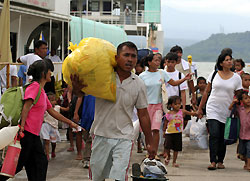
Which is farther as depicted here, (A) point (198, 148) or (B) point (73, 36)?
(B) point (73, 36)

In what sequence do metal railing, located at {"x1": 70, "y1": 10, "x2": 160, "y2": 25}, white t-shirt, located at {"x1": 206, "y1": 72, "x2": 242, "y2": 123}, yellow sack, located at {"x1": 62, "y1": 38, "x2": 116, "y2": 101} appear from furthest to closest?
metal railing, located at {"x1": 70, "y1": 10, "x2": 160, "y2": 25} < white t-shirt, located at {"x1": 206, "y1": 72, "x2": 242, "y2": 123} < yellow sack, located at {"x1": 62, "y1": 38, "x2": 116, "y2": 101}

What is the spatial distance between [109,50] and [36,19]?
12217mm

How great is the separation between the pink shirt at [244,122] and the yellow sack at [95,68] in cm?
402

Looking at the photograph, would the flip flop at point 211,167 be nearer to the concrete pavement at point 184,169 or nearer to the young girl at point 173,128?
the concrete pavement at point 184,169

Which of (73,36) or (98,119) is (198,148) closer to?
(98,119)

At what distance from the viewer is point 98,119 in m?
5.48

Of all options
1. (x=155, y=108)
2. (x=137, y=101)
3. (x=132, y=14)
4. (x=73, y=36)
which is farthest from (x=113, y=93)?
(x=132, y=14)

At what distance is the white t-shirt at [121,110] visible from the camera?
17.7 ft

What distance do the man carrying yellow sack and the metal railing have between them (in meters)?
41.8

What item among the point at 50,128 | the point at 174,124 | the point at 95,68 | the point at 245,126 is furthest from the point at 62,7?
the point at 95,68

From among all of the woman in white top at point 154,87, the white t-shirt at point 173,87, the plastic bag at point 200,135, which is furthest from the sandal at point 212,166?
the plastic bag at point 200,135

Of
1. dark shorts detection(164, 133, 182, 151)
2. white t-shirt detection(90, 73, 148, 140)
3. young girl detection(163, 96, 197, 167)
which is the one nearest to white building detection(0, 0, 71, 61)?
young girl detection(163, 96, 197, 167)

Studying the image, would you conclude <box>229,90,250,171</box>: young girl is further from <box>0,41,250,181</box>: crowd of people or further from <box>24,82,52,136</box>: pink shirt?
<box>24,82,52,136</box>: pink shirt

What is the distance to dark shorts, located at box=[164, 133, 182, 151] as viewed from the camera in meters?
8.94
